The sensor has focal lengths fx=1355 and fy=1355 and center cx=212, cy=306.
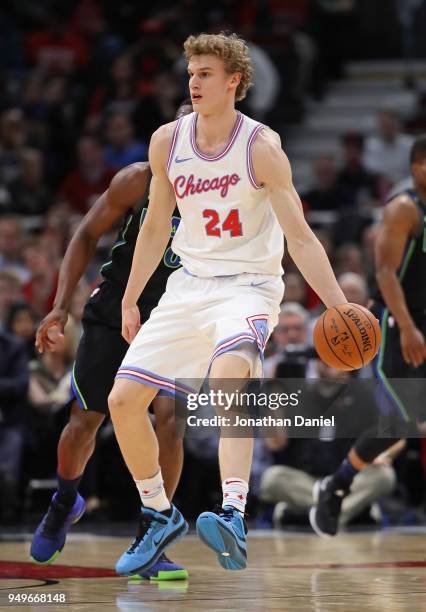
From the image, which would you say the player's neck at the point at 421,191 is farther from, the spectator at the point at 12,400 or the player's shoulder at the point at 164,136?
the spectator at the point at 12,400

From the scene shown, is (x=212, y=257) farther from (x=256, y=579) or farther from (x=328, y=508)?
(x=328, y=508)

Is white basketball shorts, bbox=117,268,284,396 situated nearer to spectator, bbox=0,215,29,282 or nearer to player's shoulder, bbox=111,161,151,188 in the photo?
player's shoulder, bbox=111,161,151,188

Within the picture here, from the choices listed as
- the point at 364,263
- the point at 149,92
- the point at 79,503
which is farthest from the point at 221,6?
the point at 79,503

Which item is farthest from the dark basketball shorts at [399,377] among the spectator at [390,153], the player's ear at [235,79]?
the spectator at [390,153]

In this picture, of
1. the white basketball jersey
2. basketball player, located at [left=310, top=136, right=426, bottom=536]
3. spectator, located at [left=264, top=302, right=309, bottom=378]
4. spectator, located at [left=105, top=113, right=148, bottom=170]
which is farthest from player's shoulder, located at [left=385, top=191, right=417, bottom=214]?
spectator, located at [left=105, top=113, right=148, bottom=170]

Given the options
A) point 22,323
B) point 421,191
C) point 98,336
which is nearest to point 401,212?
point 421,191

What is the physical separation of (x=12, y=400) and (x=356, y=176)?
16.1 feet

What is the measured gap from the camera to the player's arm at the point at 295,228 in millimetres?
5422

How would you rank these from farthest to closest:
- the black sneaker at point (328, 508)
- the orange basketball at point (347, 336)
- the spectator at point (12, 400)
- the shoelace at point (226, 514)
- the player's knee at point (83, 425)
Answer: the spectator at point (12, 400) → the black sneaker at point (328, 508) → the player's knee at point (83, 425) → the orange basketball at point (347, 336) → the shoelace at point (226, 514)

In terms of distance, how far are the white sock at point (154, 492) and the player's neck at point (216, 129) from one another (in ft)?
4.52

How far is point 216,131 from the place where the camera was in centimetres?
557

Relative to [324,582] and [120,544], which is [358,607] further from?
[120,544]

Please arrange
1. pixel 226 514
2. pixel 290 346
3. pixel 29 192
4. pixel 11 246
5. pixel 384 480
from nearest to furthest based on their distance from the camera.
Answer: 1. pixel 226 514
2. pixel 384 480
3. pixel 290 346
4. pixel 11 246
5. pixel 29 192

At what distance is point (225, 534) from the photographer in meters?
5.04
